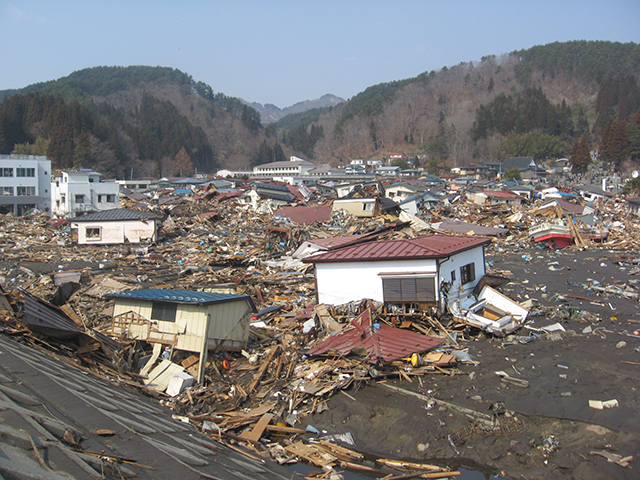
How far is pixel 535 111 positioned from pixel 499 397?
90171 millimetres

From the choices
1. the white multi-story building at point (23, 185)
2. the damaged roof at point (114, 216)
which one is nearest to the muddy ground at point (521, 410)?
the damaged roof at point (114, 216)

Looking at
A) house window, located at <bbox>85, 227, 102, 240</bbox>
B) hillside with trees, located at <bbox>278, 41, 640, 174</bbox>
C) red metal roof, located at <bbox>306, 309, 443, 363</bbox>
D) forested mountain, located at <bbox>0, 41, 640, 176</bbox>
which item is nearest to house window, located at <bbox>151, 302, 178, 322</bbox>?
red metal roof, located at <bbox>306, 309, 443, 363</bbox>

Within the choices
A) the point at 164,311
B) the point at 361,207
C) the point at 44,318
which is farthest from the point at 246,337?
the point at 361,207

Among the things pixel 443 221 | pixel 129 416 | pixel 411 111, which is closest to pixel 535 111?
pixel 411 111

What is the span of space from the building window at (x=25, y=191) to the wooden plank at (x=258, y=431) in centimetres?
4498

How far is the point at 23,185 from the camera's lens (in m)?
43.3

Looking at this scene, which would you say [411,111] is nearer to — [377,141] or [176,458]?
[377,141]

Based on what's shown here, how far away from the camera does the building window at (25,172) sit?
→ 141 feet

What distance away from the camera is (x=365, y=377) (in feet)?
30.4

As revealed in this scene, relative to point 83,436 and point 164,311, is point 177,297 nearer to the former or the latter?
point 164,311

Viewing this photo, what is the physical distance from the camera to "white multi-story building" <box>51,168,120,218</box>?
3766 centimetres

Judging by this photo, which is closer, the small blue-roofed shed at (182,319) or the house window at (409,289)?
the small blue-roofed shed at (182,319)

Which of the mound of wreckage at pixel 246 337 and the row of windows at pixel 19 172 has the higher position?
the row of windows at pixel 19 172

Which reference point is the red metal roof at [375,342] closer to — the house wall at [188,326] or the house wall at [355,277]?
the house wall at [355,277]
